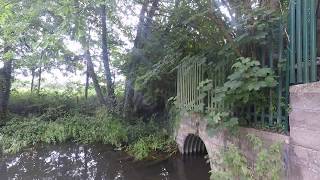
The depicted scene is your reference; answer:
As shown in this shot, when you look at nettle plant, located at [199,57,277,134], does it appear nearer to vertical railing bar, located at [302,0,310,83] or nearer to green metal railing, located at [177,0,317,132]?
green metal railing, located at [177,0,317,132]

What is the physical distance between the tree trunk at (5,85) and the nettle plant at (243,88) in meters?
13.1

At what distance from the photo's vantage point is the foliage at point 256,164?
4.02 m

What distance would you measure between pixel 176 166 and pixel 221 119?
3289 millimetres

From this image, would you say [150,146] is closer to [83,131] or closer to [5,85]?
[83,131]

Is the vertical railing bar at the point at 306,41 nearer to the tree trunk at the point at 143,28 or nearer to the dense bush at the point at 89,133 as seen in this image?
the dense bush at the point at 89,133

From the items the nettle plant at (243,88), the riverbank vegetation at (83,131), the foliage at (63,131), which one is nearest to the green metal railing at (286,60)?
the nettle plant at (243,88)

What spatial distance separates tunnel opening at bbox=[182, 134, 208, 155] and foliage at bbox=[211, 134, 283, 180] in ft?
12.2

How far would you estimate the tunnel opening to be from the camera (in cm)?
878

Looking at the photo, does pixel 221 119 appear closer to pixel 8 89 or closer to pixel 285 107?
pixel 285 107

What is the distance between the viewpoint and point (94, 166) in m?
8.56

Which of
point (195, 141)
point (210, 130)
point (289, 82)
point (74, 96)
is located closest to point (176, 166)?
point (195, 141)

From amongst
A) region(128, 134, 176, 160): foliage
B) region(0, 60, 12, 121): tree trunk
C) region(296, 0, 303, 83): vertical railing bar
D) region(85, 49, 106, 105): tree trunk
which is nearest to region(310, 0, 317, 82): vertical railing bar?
region(296, 0, 303, 83): vertical railing bar

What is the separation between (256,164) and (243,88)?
3.48 feet

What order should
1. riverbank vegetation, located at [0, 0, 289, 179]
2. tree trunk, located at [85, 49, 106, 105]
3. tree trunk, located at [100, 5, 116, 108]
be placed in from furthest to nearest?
tree trunk, located at [85, 49, 106, 105] → tree trunk, located at [100, 5, 116, 108] → riverbank vegetation, located at [0, 0, 289, 179]
